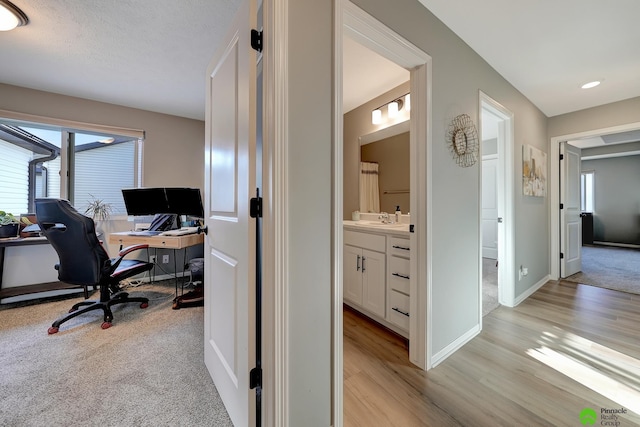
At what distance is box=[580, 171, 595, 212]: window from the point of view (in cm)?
636

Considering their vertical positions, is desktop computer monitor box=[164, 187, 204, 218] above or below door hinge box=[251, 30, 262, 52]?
below

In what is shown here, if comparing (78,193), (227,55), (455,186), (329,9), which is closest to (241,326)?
(227,55)

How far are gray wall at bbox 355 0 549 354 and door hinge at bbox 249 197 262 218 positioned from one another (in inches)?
46.1

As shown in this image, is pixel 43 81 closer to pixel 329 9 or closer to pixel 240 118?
pixel 240 118

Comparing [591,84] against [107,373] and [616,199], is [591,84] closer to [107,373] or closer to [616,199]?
[107,373]

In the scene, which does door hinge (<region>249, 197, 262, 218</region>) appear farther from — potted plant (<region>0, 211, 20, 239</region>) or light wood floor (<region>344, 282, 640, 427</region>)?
potted plant (<region>0, 211, 20, 239</region>)

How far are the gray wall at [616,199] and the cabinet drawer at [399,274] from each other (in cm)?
804

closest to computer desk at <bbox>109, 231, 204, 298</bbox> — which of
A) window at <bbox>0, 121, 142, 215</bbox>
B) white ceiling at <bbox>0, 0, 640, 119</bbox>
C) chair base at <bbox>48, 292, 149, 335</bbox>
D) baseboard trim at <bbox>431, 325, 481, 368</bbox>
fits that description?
chair base at <bbox>48, 292, 149, 335</bbox>

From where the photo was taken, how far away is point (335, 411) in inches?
42.5

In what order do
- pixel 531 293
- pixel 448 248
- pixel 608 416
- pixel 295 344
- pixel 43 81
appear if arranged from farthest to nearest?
pixel 531 293 → pixel 43 81 → pixel 448 248 → pixel 608 416 → pixel 295 344

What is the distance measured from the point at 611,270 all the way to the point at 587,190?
4013 mm

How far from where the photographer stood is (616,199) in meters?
6.01

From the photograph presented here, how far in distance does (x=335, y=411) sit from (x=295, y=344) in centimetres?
42

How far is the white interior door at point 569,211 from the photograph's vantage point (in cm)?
340
